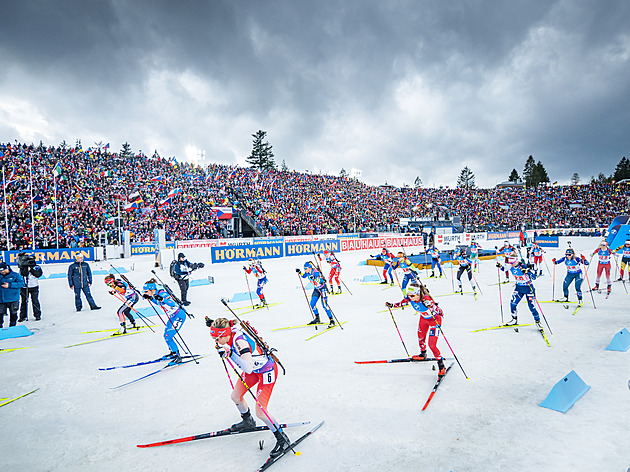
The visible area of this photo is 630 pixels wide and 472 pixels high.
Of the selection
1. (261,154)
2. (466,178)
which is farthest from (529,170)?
(261,154)

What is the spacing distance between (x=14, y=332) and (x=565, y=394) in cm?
1304

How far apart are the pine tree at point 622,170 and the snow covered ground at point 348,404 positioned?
117508mm

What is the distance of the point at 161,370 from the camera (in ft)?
22.7

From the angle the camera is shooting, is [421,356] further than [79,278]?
No

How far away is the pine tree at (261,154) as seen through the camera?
8025cm

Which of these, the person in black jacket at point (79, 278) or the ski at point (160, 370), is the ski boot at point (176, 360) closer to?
the ski at point (160, 370)

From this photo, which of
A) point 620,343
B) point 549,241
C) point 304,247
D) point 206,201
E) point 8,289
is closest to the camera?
point 620,343

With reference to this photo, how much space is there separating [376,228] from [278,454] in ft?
148

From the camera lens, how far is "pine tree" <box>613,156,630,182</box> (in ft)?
311

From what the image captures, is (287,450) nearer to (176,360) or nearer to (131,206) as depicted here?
(176,360)

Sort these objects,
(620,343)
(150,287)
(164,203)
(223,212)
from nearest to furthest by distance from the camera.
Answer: (620,343) < (150,287) < (164,203) < (223,212)

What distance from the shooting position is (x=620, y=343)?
23.3 ft

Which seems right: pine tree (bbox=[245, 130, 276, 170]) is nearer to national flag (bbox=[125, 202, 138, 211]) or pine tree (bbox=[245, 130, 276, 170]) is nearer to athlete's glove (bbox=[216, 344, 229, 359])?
national flag (bbox=[125, 202, 138, 211])

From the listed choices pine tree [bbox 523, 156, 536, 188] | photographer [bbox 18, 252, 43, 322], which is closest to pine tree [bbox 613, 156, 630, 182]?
pine tree [bbox 523, 156, 536, 188]
